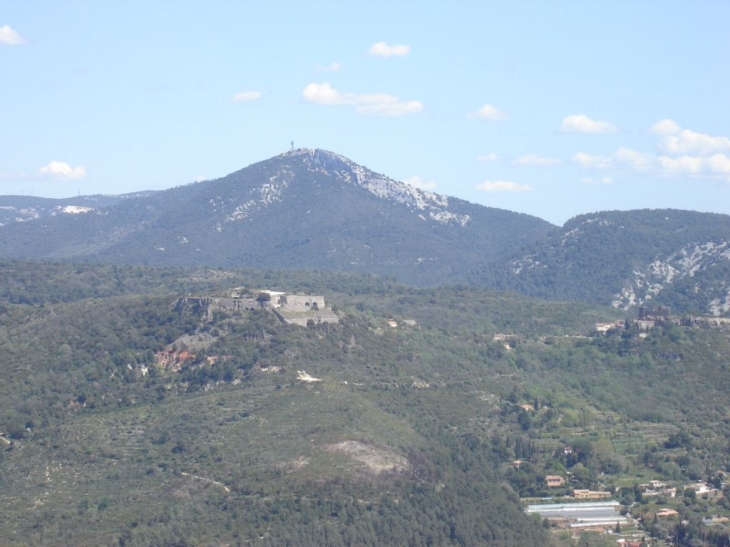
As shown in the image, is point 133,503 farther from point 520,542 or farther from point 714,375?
point 714,375

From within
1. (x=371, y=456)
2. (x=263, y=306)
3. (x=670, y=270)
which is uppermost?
(x=263, y=306)

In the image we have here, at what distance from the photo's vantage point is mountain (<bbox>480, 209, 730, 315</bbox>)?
568 feet

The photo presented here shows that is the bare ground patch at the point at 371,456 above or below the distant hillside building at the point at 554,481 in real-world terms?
above

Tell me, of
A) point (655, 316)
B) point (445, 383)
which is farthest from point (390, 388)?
point (655, 316)

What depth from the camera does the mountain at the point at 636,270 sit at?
17325 cm

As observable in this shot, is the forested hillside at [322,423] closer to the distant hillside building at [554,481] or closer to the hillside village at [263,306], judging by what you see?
the distant hillside building at [554,481]

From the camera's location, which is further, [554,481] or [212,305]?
[212,305]

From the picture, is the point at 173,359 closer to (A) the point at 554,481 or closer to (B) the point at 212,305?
(B) the point at 212,305

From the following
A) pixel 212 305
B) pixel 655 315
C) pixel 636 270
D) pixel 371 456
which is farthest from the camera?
pixel 636 270

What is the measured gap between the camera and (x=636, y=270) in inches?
7298

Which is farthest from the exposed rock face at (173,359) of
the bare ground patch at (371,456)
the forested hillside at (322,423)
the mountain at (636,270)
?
the mountain at (636,270)

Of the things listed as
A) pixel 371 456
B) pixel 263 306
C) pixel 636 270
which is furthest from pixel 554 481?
pixel 636 270

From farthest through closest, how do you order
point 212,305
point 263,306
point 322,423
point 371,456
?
point 263,306 < point 212,305 < point 322,423 < point 371,456

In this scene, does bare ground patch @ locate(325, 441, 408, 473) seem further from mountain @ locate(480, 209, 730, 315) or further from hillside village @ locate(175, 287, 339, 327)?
mountain @ locate(480, 209, 730, 315)
